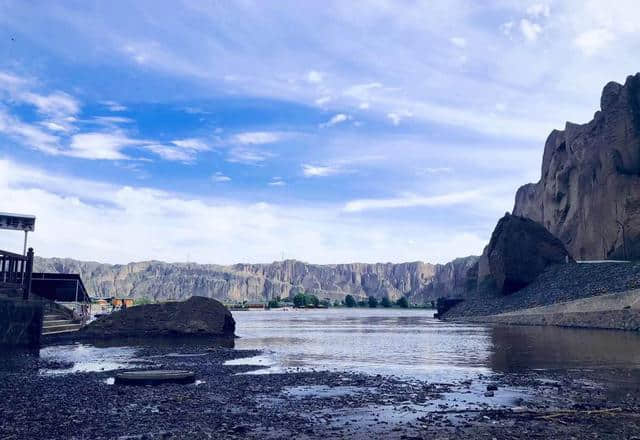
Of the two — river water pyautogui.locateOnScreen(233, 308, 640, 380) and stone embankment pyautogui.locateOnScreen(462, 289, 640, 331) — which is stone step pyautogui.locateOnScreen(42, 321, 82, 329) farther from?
stone embankment pyautogui.locateOnScreen(462, 289, 640, 331)

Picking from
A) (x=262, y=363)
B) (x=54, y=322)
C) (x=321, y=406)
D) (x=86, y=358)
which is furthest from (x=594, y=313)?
(x=54, y=322)

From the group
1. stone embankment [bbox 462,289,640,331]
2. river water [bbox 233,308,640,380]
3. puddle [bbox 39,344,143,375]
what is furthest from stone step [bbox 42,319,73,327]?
stone embankment [bbox 462,289,640,331]

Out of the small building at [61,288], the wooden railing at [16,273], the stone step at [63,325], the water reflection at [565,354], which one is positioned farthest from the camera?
the small building at [61,288]

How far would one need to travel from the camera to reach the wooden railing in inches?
1409

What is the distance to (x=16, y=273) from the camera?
121 feet

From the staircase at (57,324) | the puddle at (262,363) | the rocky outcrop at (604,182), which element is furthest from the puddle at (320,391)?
the rocky outcrop at (604,182)

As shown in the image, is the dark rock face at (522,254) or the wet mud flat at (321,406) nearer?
the wet mud flat at (321,406)

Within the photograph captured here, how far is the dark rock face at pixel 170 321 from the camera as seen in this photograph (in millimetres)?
51406

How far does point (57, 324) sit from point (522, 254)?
7241cm

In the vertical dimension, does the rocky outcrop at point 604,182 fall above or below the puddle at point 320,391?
above

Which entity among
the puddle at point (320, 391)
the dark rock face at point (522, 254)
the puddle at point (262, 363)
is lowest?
the puddle at point (262, 363)

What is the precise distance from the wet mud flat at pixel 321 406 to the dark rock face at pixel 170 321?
2649 centimetres

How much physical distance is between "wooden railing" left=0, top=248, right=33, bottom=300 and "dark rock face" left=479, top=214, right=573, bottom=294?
75.1 meters

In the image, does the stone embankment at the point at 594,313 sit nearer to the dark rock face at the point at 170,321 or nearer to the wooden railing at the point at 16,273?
the dark rock face at the point at 170,321
